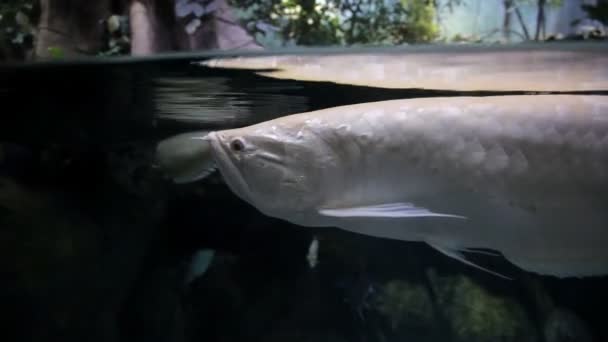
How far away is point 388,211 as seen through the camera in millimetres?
1374

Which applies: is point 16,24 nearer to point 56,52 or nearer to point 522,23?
point 56,52

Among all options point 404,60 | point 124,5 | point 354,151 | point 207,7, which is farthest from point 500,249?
point 124,5

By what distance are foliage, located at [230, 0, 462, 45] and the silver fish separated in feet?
5.86

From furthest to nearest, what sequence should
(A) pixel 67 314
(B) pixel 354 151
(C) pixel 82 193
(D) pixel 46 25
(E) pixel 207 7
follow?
(C) pixel 82 193
(A) pixel 67 314
(D) pixel 46 25
(E) pixel 207 7
(B) pixel 354 151

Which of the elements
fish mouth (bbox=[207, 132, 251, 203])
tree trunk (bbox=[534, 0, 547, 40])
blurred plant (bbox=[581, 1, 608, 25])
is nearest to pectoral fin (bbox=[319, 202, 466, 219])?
fish mouth (bbox=[207, 132, 251, 203])

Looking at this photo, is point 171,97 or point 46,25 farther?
point 171,97

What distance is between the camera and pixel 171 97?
4.69m

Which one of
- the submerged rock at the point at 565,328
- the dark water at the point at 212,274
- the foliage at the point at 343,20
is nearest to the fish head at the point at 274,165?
the foliage at the point at 343,20

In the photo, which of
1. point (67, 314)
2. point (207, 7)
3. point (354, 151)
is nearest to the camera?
point (354, 151)

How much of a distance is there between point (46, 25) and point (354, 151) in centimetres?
319

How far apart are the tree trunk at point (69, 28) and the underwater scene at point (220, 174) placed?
2 cm

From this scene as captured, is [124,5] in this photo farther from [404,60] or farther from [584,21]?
[584,21]

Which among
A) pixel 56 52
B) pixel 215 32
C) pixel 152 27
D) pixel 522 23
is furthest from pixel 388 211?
pixel 56 52

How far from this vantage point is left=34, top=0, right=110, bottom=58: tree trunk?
12.0 ft
